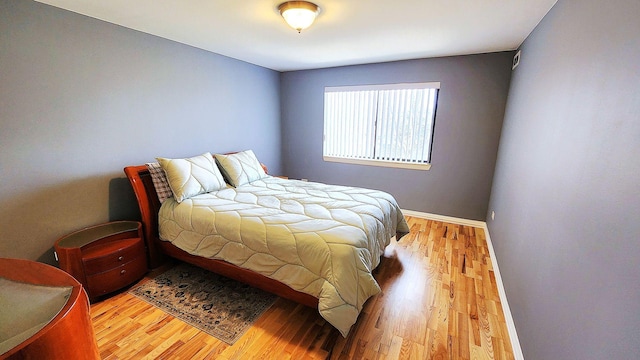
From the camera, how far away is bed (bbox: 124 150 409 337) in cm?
171

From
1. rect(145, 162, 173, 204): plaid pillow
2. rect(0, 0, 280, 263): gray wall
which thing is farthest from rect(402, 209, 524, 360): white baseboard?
rect(0, 0, 280, 263): gray wall

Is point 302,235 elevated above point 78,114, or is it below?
below

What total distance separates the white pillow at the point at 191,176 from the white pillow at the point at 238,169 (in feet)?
0.61

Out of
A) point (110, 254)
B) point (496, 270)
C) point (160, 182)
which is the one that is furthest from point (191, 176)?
point (496, 270)

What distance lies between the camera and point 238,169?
3.19m

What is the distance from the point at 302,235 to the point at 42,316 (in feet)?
4.15

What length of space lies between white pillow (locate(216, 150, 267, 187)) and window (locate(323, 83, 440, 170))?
60.1 inches

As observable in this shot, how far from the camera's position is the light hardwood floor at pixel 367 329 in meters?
1.64

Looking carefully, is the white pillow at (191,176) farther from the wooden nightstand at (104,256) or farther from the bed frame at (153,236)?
the wooden nightstand at (104,256)

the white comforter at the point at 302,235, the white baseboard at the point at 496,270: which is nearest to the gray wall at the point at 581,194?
the white baseboard at the point at 496,270

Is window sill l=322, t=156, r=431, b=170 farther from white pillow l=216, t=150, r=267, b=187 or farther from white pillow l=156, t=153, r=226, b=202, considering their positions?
white pillow l=156, t=153, r=226, b=202

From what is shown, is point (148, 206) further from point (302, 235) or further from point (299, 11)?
point (299, 11)

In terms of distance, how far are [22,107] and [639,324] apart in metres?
3.46

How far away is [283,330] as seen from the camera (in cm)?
182
